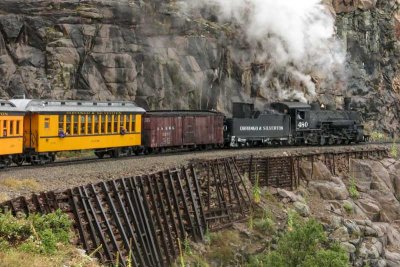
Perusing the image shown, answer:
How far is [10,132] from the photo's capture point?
1739 cm

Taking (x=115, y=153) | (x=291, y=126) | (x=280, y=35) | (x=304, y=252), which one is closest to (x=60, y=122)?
(x=115, y=153)

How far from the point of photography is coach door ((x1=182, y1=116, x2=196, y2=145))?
26428 millimetres

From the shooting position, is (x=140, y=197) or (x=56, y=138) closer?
(x=140, y=197)

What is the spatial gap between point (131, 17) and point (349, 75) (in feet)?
76.2

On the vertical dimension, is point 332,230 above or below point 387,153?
below

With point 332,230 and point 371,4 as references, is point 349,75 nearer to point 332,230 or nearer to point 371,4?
point 371,4

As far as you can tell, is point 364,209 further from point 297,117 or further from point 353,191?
point 297,117

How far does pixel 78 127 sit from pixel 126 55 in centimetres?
1327

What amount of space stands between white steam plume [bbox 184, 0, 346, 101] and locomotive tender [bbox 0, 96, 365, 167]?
22.7 ft

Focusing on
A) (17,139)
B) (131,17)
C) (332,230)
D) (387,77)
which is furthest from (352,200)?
(387,77)

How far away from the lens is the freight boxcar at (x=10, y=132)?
17.0 m

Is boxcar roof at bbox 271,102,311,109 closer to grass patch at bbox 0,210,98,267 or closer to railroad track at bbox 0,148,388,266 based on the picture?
railroad track at bbox 0,148,388,266

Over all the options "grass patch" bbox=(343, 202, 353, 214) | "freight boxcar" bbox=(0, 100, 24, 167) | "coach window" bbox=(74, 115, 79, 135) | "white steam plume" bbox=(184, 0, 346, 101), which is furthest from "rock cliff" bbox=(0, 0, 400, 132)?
"grass patch" bbox=(343, 202, 353, 214)

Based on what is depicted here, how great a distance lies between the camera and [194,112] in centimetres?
2805
